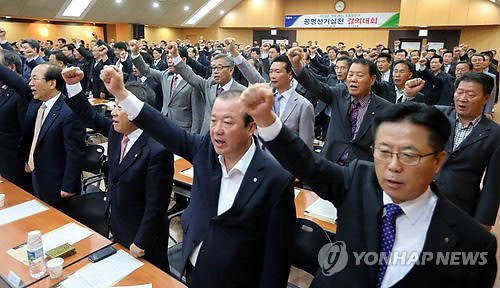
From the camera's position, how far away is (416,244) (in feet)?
4.24

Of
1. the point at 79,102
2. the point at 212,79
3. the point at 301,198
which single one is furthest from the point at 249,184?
the point at 212,79

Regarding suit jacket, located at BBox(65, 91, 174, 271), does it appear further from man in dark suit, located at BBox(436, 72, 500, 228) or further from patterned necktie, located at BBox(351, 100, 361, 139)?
man in dark suit, located at BBox(436, 72, 500, 228)

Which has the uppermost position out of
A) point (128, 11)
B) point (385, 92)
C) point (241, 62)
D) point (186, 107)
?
point (128, 11)

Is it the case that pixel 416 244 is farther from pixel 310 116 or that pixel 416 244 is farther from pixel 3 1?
pixel 3 1

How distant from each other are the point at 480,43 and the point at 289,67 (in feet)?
49.5

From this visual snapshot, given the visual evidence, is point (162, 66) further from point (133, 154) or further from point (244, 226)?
point (244, 226)

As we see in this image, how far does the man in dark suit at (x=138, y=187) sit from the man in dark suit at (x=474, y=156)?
2.21 meters

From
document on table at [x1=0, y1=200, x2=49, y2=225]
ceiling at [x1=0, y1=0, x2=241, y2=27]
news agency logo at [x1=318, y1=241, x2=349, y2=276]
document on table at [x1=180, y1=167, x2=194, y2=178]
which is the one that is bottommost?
document on table at [x1=0, y1=200, x2=49, y2=225]

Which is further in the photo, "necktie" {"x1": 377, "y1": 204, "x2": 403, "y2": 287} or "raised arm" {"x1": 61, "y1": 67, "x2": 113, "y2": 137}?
"raised arm" {"x1": 61, "y1": 67, "x2": 113, "y2": 137}

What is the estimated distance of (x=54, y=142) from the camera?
3.12 m

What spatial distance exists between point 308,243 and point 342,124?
4.90 ft

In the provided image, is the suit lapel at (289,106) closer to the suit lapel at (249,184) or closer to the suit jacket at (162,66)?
the suit lapel at (249,184)

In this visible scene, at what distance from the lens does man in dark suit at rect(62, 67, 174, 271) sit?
2242 millimetres

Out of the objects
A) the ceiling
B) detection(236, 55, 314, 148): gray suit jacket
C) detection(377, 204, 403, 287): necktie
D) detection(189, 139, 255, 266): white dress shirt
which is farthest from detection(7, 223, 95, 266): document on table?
the ceiling
